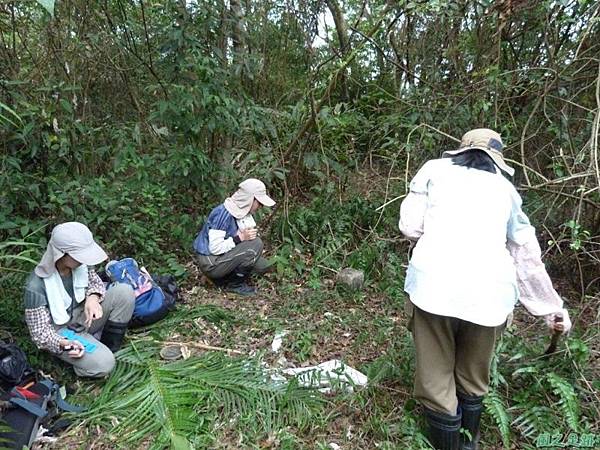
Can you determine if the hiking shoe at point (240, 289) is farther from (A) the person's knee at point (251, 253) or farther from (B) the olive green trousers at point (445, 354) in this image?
(B) the olive green trousers at point (445, 354)

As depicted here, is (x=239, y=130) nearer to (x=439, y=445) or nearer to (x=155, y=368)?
(x=155, y=368)

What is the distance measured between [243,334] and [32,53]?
320cm

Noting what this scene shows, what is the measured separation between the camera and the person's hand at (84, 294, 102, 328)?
2920 mm

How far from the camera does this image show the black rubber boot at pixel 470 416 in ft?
7.43

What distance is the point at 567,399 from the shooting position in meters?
2.34

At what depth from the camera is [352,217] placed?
16.2ft

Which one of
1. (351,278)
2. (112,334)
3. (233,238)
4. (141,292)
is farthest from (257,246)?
(112,334)

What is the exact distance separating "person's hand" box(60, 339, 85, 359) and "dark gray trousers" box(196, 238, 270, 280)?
1410 millimetres

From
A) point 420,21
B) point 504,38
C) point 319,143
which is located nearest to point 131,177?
point 319,143

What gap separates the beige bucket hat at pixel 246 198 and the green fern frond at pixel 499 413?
7.52ft

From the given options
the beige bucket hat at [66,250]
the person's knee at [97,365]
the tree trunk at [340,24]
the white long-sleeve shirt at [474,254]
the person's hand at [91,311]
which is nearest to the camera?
the white long-sleeve shirt at [474,254]

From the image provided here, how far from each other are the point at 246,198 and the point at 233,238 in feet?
1.23

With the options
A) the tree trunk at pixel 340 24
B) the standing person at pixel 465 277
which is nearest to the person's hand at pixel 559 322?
the standing person at pixel 465 277

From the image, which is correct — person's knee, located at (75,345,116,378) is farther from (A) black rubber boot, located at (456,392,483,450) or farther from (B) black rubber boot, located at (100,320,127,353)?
(A) black rubber boot, located at (456,392,483,450)
